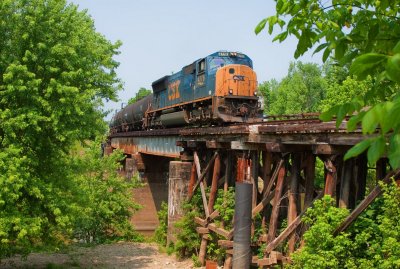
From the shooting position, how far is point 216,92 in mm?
19359

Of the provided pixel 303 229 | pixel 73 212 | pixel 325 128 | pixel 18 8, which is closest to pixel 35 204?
pixel 73 212

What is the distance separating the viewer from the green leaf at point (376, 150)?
221cm

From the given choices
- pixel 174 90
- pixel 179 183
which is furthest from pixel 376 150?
pixel 174 90

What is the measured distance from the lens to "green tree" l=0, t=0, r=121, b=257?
492 inches

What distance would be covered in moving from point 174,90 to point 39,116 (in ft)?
40.8

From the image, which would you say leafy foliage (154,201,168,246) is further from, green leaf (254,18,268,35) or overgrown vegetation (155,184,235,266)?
green leaf (254,18,268,35)

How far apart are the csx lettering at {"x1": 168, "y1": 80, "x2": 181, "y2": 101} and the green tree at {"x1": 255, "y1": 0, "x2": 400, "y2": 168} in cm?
1957

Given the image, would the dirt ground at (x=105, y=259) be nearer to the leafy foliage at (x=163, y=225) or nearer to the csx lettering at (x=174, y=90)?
the leafy foliage at (x=163, y=225)

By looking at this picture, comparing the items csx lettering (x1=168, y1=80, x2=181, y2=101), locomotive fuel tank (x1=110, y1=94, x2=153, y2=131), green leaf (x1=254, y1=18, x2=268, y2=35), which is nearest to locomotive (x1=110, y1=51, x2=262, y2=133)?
csx lettering (x1=168, y1=80, x2=181, y2=101)

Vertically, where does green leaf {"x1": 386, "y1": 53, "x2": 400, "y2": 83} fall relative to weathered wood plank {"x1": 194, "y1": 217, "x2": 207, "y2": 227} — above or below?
above

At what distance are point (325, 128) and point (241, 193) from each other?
302 centimetres

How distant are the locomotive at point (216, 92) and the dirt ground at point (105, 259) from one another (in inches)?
233

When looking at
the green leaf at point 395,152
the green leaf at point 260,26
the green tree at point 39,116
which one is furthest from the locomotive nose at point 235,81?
the green leaf at point 395,152

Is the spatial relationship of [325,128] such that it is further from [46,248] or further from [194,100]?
[194,100]
